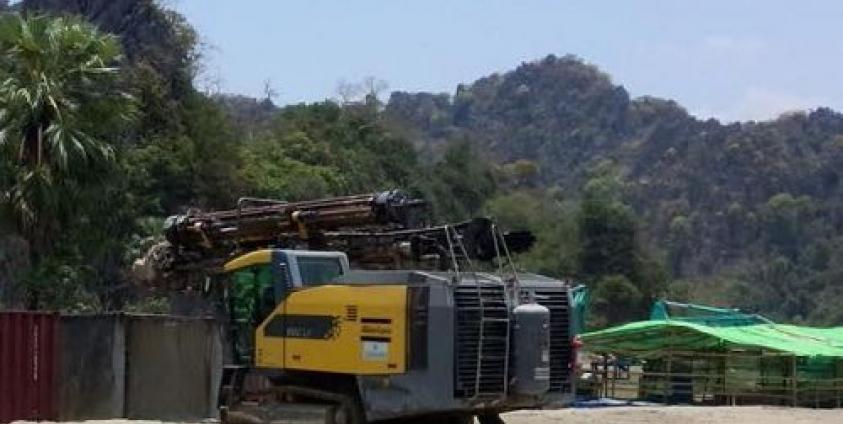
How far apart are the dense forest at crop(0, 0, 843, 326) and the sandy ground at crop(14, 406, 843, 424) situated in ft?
25.6

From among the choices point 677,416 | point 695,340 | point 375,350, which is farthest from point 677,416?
point 375,350

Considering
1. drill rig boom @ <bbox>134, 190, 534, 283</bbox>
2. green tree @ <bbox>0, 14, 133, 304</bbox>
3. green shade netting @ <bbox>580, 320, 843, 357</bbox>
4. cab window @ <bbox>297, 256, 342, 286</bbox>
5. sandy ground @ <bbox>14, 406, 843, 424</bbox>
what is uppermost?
green tree @ <bbox>0, 14, 133, 304</bbox>

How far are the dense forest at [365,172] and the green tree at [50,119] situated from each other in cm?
4

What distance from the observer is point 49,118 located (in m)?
25.2

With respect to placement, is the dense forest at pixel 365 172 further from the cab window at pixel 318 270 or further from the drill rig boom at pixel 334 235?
the cab window at pixel 318 270

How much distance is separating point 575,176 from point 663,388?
13242 cm

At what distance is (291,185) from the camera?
5672 cm

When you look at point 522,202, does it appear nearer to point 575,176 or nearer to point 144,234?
point 144,234

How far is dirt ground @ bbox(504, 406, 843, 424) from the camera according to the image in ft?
88.0

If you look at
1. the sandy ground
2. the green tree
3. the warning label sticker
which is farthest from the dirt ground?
the green tree

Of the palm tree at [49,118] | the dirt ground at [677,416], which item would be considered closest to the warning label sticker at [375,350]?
the dirt ground at [677,416]

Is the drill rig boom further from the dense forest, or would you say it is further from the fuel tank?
the dense forest

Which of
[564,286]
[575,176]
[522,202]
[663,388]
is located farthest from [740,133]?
[564,286]

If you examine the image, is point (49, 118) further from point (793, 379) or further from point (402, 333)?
point (793, 379)
